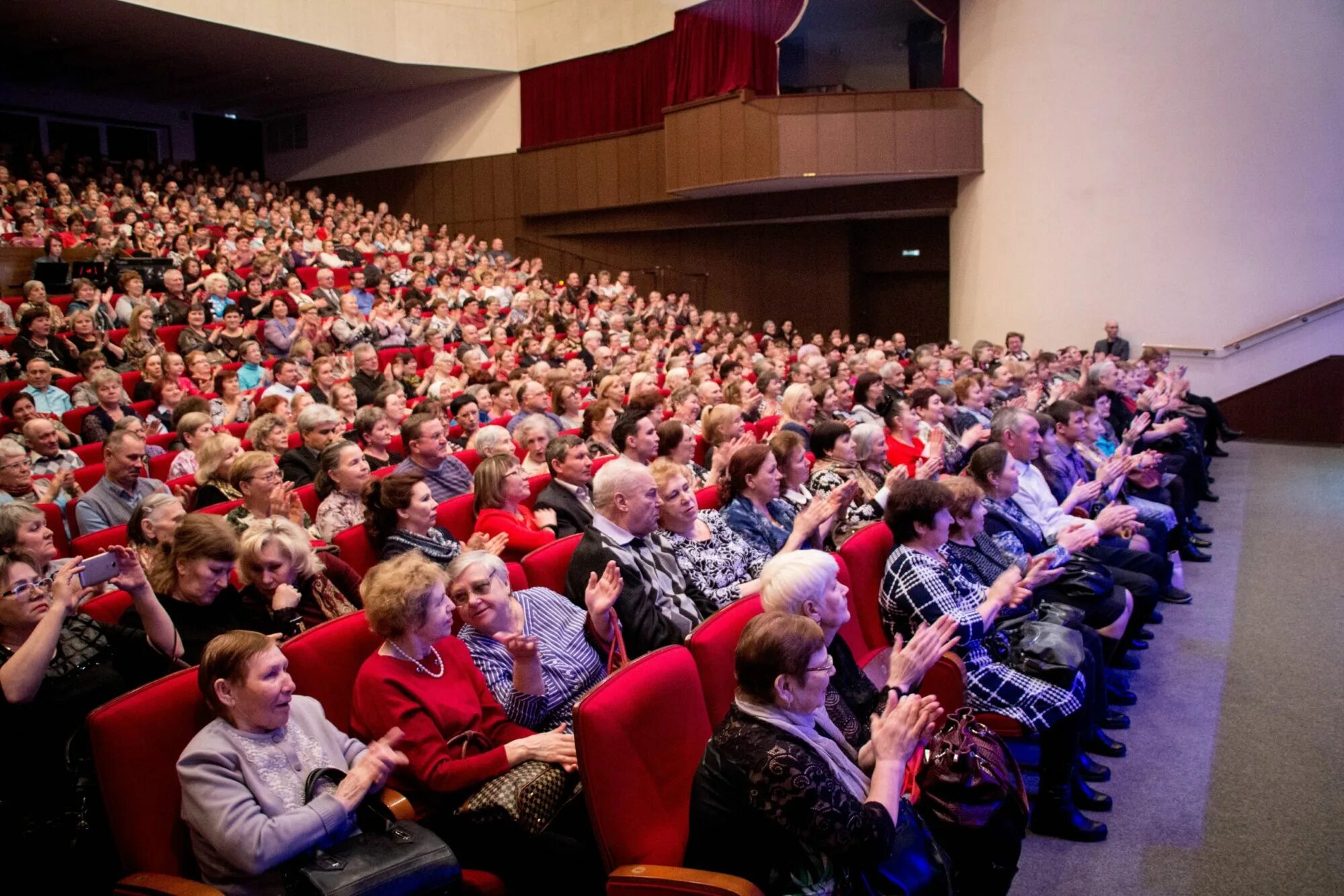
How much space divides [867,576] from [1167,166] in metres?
7.69

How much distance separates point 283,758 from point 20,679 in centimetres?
49

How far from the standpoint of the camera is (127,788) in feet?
5.20

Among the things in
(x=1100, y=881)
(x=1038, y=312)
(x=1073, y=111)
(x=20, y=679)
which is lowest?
(x=1100, y=881)

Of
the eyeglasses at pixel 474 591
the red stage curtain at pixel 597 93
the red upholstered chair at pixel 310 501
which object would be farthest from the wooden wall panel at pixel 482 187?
the eyeglasses at pixel 474 591

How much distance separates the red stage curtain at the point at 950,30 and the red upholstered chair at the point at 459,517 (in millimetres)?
8439

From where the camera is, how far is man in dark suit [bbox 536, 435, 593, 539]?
3.17m

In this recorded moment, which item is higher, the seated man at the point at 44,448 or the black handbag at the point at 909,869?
the seated man at the point at 44,448

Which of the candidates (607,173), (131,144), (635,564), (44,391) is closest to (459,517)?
(635,564)

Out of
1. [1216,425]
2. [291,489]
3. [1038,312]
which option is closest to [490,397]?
[291,489]

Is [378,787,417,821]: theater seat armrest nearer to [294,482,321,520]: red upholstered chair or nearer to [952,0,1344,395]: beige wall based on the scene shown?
[294,482,321,520]: red upholstered chair

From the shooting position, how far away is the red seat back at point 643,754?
1645 mm

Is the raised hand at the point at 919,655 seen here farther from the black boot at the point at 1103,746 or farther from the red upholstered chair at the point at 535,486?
the red upholstered chair at the point at 535,486

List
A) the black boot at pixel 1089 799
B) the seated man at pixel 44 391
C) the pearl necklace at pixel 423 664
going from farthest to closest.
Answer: the seated man at pixel 44 391 < the black boot at pixel 1089 799 < the pearl necklace at pixel 423 664

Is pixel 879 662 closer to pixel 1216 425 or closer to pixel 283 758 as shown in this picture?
pixel 283 758
